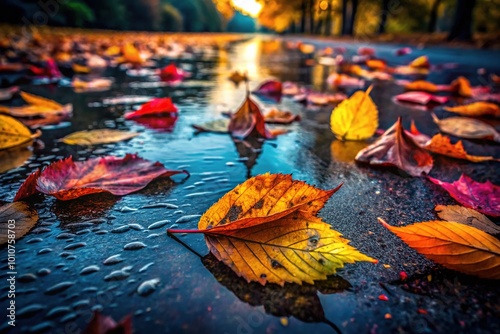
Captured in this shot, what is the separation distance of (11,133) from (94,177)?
56 cm

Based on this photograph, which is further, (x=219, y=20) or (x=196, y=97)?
(x=219, y=20)

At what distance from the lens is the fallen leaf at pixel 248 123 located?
1.41 meters

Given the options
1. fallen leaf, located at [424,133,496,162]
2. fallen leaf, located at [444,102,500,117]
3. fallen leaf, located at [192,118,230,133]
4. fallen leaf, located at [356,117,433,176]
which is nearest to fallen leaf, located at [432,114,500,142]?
fallen leaf, located at [444,102,500,117]

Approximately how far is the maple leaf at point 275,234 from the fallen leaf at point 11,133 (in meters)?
0.93

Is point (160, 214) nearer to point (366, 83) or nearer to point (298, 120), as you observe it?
point (298, 120)

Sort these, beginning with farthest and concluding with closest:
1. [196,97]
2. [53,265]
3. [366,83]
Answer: [366,83] < [196,97] < [53,265]

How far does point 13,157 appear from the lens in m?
1.20

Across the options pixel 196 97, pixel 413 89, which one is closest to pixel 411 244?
pixel 196 97

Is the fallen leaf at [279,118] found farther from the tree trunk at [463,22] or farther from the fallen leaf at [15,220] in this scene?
the tree trunk at [463,22]

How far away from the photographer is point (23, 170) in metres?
1.09

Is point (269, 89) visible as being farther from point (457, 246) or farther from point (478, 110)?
point (457, 246)

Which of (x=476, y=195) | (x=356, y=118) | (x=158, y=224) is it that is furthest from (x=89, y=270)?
(x=356, y=118)

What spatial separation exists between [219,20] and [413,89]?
133 ft

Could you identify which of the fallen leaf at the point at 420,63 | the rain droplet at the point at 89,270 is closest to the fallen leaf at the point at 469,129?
the rain droplet at the point at 89,270
